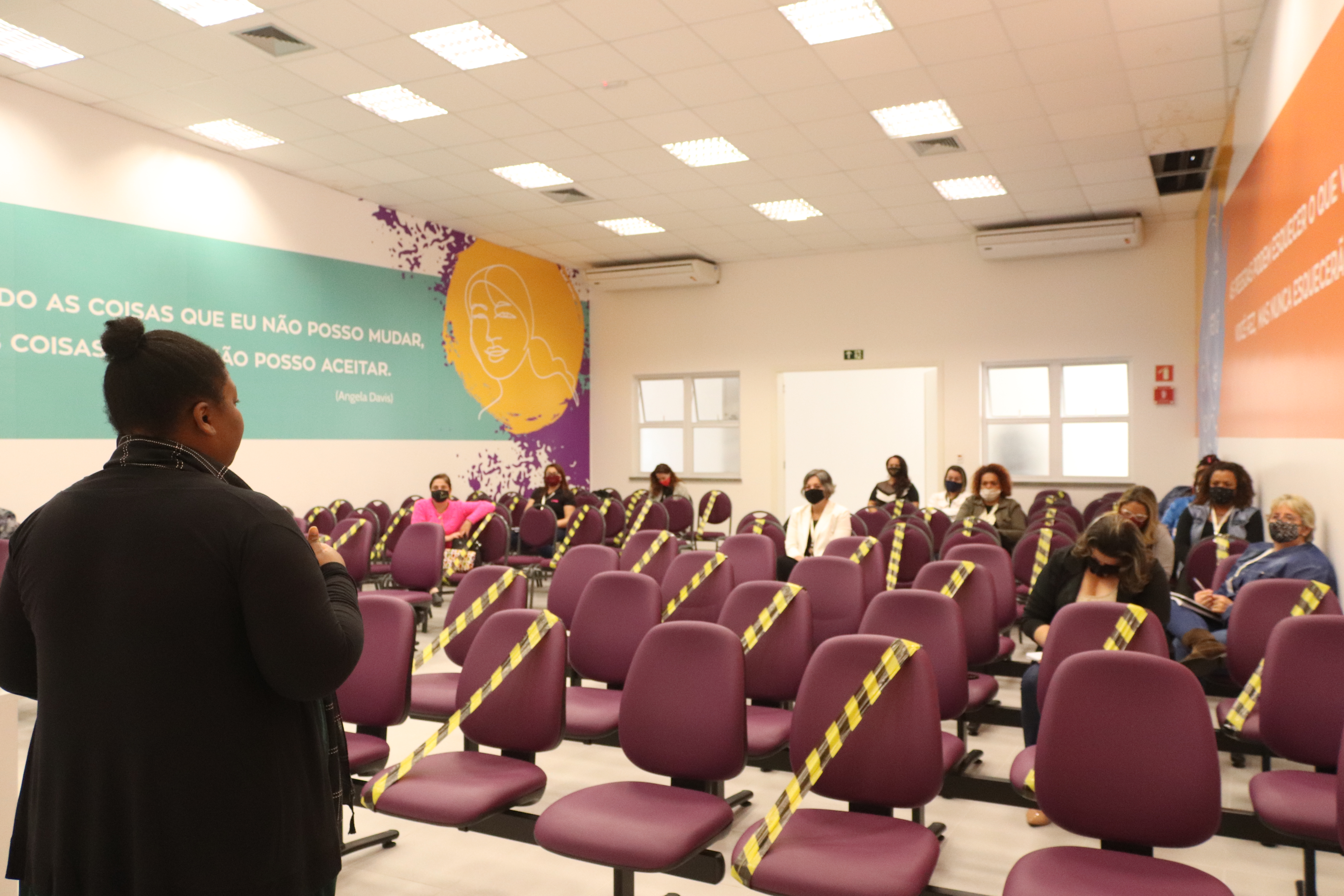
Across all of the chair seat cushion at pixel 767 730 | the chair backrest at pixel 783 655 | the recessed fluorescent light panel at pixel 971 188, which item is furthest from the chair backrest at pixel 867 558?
the recessed fluorescent light panel at pixel 971 188

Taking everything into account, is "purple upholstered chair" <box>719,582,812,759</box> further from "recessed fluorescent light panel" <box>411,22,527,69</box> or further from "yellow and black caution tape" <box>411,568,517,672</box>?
"recessed fluorescent light panel" <box>411,22,527,69</box>

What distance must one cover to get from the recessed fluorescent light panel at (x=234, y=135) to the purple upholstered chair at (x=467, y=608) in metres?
5.28

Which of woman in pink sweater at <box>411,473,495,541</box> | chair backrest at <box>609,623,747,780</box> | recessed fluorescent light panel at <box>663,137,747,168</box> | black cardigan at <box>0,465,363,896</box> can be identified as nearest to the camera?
black cardigan at <box>0,465,363,896</box>

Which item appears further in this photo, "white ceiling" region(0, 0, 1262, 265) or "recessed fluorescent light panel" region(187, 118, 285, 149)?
"recessed fluorescent light panel" region(187, 118, 285, 149)

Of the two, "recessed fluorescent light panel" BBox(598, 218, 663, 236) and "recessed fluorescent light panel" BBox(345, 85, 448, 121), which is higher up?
"recessed fluorescent light panel" BBox(345, 85, 448, 121)

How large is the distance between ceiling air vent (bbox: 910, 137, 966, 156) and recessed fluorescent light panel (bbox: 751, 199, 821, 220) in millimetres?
1723

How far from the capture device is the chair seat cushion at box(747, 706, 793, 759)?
3072 mm

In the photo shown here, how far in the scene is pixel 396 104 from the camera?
714 centimetres

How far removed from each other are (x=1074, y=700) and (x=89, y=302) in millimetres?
7485

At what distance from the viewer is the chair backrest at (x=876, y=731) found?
96.8 inches

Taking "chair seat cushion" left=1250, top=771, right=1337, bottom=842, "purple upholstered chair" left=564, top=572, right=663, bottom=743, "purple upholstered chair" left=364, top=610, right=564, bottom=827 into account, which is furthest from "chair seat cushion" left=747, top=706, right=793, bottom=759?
"chair seat cushion" left=1250, top=771, right=1337, bottom=842

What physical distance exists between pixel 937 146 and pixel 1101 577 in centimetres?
515

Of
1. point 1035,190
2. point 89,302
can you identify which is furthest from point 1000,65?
point 89,302

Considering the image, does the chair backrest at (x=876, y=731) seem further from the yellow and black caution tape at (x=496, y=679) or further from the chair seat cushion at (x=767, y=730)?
the yellow and black caution tape at (x=496, y=679)
